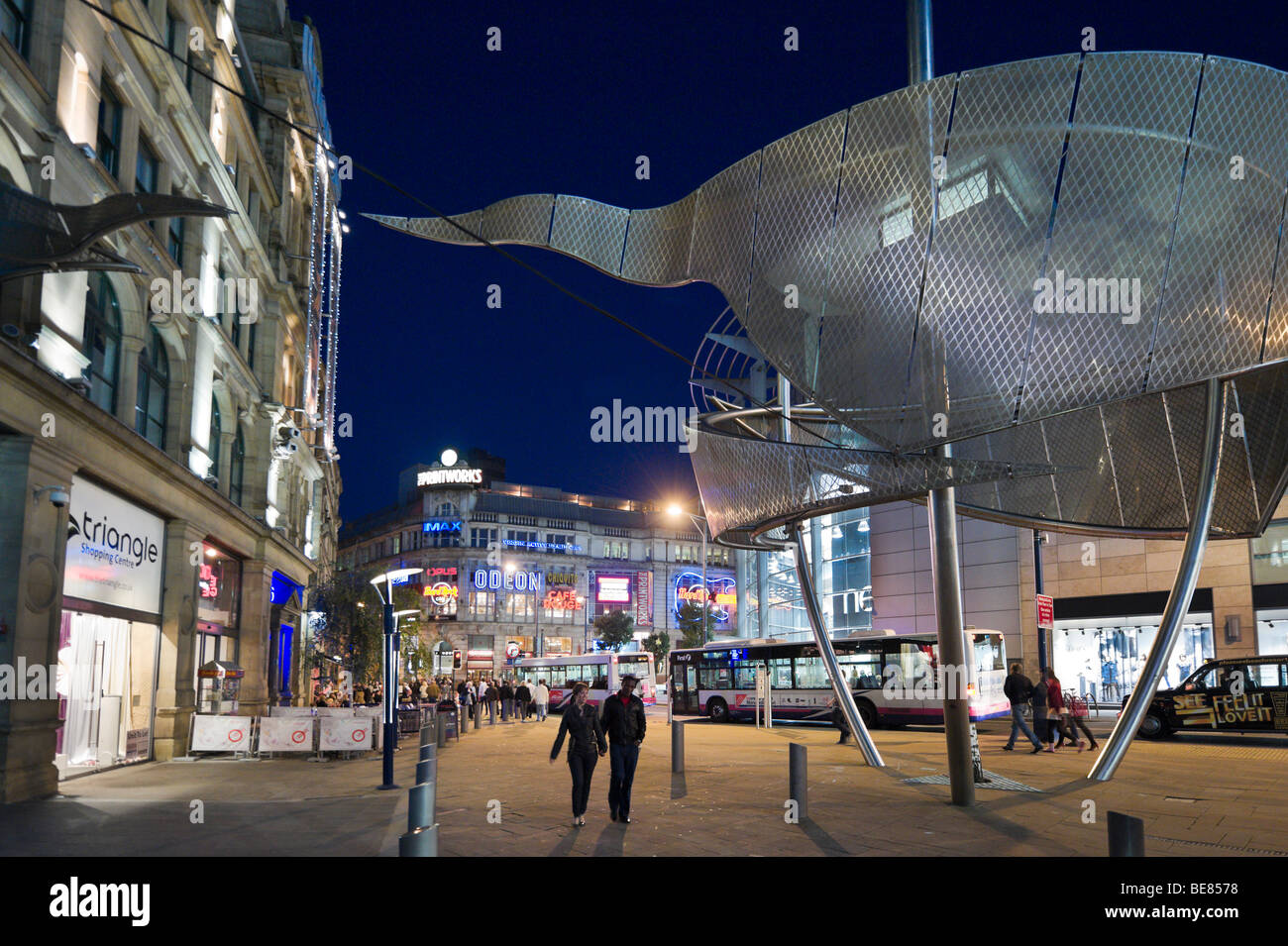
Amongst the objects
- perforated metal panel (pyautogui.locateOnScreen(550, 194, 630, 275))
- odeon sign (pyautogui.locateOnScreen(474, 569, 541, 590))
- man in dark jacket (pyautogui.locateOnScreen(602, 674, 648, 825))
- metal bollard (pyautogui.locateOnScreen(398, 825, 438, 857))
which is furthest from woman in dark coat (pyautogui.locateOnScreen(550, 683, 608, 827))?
odeon sign (pyautogui.locateOnScreen(474, 569, 541, 590))

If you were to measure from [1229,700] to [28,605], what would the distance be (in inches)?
1020

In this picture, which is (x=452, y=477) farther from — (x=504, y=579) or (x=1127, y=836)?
(x=1127, y=836)

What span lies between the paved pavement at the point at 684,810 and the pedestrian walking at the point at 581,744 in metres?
0.36

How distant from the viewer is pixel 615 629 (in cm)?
10612

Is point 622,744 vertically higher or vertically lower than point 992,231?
lower

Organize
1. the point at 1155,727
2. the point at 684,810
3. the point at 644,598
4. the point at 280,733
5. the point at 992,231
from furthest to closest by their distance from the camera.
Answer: the point at 644,598 → the point at 1155,727 → the point at 280,733 → the point at 992,231 → the point at 684,810

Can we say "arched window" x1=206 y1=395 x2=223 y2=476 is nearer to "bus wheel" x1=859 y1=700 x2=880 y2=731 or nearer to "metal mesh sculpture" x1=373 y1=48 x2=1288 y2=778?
"metal mesh sculpture" x1=373 y1=48 x2=1288 y2=778

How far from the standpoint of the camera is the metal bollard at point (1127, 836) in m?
6.68

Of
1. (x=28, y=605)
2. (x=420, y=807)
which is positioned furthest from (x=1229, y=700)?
(x=28, y=605)

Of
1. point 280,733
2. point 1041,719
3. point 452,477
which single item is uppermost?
point 452,477

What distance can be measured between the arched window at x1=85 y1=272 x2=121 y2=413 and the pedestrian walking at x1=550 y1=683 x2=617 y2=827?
10479mm

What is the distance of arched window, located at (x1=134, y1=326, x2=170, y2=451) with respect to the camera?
819 inches
